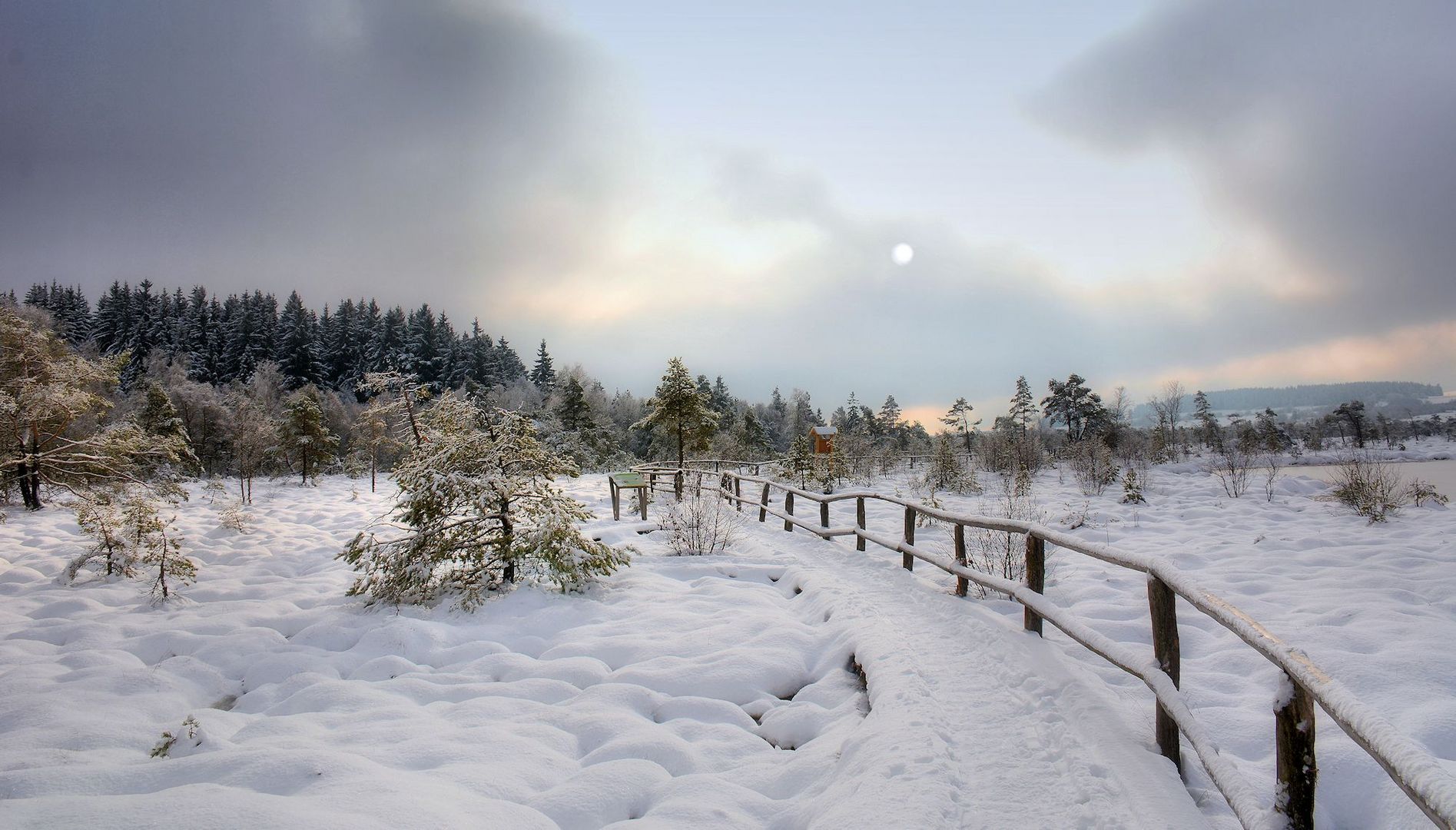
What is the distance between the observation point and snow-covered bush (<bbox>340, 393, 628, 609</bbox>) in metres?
7.02

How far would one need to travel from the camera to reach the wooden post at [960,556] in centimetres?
644

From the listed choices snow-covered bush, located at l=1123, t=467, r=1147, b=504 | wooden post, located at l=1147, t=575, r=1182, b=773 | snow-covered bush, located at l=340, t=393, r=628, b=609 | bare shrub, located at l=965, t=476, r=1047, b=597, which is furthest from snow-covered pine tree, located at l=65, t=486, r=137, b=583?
snow-covered bush, located at l=1123, t=467, r=1147, b=504

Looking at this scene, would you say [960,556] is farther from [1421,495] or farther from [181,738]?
[1421,495]

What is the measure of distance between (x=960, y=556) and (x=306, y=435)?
3480 centimetres

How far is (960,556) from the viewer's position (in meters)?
6.88

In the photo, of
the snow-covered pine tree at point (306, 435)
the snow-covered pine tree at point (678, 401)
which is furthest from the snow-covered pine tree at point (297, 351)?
the snow-covered pine tree at point (678, 401)

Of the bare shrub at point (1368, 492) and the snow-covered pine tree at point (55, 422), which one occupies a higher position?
the snow-covered pine tree at point (55, 422)

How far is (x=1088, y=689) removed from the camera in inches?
151

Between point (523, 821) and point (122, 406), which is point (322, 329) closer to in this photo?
point (122, 406)

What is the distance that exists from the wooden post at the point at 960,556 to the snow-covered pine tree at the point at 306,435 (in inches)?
1329

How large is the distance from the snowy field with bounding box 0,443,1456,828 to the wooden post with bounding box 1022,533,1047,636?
227 millimetres

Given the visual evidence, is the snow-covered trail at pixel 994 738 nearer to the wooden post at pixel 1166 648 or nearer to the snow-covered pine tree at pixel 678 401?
the wooden post at pixel 1166 648

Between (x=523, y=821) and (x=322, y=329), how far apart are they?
86.7 metres

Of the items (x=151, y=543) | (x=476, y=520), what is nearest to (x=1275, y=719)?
(x=476, y=520)
